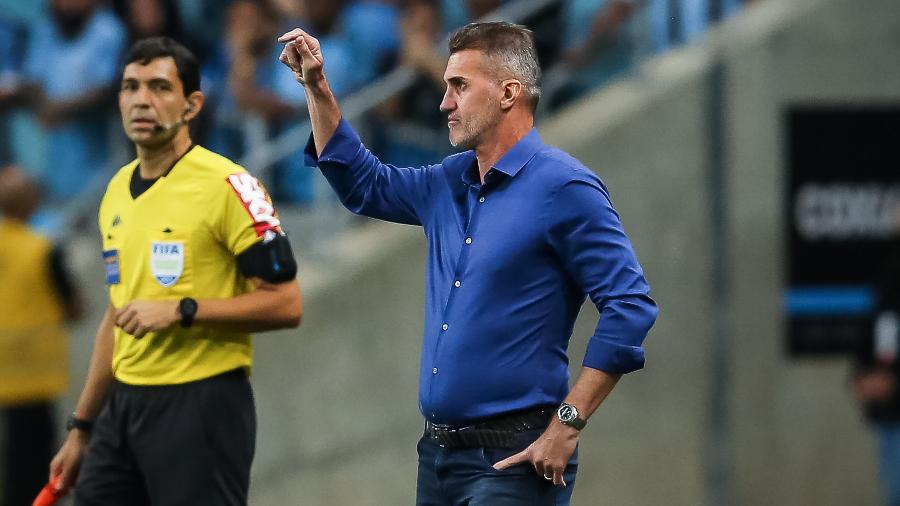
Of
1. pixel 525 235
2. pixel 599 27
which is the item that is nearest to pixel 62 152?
→ pixel 599 27

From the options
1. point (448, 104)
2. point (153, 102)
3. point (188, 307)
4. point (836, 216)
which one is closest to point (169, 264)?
point (188, 307)

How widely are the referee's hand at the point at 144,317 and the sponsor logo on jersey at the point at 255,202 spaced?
1.26 ft

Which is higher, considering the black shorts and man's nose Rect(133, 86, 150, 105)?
man's nose Rect(133, 86, 150, 105)

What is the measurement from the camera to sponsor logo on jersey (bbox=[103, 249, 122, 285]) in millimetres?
5172

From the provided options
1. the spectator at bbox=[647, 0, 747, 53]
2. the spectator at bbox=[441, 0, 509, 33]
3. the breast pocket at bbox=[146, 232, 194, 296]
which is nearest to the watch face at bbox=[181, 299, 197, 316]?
the breast pocket at bbox=[146, 232, 194, 296]

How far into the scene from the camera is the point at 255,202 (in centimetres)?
511

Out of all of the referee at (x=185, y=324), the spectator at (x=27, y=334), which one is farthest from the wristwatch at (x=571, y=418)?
the spectator at (x=27, y=334)

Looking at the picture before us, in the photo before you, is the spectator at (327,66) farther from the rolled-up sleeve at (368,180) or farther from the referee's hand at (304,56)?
the referee's hand at (304,56)

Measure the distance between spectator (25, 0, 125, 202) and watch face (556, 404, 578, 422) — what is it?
18.6ft

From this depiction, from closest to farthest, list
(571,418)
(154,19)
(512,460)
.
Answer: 1. (571,418)
2. (512,460)
3. (154,19)

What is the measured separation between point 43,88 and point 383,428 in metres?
2.88

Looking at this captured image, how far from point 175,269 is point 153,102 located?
22.1 inches

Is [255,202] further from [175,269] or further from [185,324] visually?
[185,324]

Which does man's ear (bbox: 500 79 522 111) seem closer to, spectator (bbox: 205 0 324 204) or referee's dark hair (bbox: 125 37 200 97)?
referee's dark hair (bbox: 125 37 200 97)
